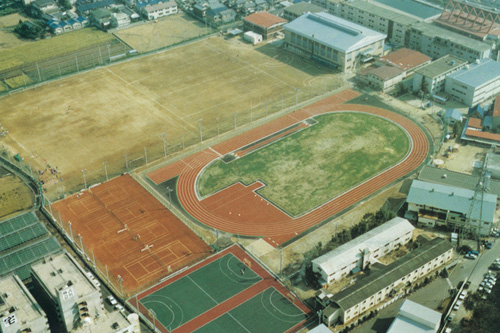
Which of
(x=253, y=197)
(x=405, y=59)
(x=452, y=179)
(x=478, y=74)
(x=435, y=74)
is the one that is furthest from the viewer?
(x=405, y=59)

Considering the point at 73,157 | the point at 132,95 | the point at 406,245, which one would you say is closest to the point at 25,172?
the point at 73,157

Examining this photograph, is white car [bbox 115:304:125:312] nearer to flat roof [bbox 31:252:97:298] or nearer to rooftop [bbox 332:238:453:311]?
flat roof [bbox 31:252:97:298]

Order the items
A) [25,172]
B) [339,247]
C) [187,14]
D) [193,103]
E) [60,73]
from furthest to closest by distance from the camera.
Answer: [187,14] < [60,73] < [193,103] < [25,172] < [339,247]

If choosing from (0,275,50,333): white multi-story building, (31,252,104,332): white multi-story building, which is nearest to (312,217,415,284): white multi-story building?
(31,252,104,332): white multi-story building

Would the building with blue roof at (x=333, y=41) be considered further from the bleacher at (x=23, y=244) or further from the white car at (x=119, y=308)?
the white car at (x=119, y=308)

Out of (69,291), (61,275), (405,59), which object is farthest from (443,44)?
(69,291)

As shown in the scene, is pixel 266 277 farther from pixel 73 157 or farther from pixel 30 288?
pixel 73 157

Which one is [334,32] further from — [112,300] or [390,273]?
[112,300]

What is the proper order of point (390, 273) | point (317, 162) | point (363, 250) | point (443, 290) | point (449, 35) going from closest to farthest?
point (390, 273)
point (443, 290)
point (363, 250)
point (317, 162)
point (449, 35)
